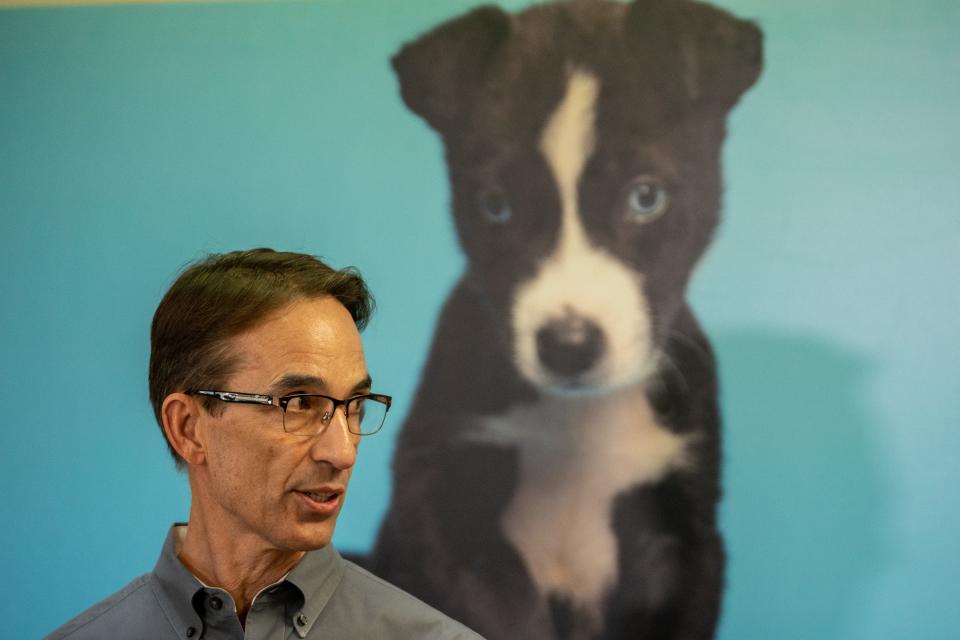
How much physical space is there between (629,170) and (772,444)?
660mm

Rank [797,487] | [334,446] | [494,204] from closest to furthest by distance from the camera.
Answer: [334,446]
[797,487]
[494,204]

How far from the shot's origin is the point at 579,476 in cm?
229

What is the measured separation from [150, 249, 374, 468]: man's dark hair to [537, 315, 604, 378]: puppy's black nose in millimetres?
818

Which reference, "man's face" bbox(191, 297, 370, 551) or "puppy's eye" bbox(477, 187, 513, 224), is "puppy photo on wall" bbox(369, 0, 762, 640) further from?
"man's face" bbox(191, 297, 370, 551)

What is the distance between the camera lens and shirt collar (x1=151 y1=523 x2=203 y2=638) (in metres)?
1.44

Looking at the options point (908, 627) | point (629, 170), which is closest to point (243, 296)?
point (629, 170)

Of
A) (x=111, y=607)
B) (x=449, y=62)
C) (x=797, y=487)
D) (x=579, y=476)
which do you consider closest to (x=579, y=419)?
(x=579, y=476)

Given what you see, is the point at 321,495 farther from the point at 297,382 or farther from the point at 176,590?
the point at 176,590

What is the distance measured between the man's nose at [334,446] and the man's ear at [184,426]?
19 centimetres

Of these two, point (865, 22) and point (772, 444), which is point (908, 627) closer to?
point (772, 444)

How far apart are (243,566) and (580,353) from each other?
1027 mm

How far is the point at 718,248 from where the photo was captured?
2.27 m

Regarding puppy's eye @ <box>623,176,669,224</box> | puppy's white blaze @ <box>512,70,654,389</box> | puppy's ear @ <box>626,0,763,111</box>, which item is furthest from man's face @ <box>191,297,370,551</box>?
puppy's ear @ <box>626,0,763,111</box>

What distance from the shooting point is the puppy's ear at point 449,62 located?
7.78 feet
